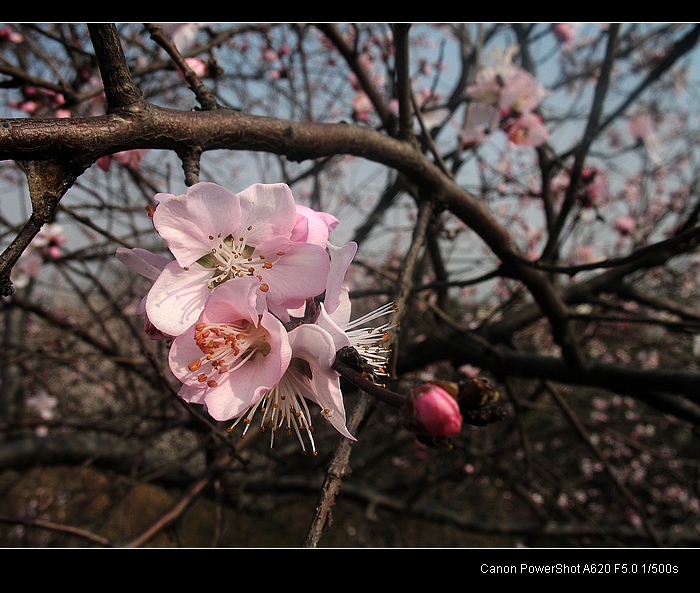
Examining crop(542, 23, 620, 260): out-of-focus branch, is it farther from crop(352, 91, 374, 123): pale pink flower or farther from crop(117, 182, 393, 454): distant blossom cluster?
crop(352, 91, 374, 123): pale pink flower

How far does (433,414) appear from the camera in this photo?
57 centimetres

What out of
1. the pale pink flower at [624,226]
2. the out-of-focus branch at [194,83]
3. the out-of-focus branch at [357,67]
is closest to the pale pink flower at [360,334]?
the out-of-focus branch at [194,83]

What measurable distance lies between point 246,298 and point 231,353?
138 mm

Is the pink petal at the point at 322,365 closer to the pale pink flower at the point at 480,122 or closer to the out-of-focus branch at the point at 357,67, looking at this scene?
the out-of-focus branch at the point at 357,67

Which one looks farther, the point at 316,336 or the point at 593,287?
the point at 593,287

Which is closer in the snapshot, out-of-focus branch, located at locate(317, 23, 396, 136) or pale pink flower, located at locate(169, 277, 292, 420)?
pale pink flower, located at locate(169, 277, 292, 420)

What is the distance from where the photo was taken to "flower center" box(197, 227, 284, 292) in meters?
0.77

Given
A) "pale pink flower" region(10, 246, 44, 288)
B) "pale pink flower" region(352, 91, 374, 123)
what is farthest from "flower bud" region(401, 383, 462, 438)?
"pale pink flower" region(10, 246, 44, 288)

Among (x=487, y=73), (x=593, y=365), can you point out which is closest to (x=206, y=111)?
(x=593, y=365)

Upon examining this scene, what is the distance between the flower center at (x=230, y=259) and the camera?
77 cm

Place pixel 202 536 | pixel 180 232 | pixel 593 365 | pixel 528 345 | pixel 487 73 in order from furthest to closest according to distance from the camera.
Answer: pixel 202 536
pixel 528 345
pixel 487 73
pixel 593 365
pixel 180 232

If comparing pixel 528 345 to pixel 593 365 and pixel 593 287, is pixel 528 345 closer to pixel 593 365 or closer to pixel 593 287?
pixel 593 287

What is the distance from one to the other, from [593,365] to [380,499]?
2.04 m

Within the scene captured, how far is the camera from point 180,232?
74 cm
